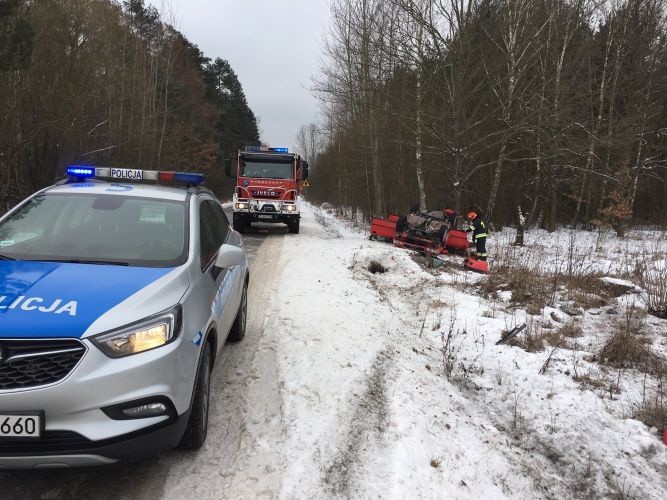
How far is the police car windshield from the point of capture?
331cm

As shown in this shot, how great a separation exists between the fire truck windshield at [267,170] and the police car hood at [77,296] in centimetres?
1349

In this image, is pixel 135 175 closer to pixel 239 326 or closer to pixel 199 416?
pixel 239 326

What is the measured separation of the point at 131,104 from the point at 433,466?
26.5 meters

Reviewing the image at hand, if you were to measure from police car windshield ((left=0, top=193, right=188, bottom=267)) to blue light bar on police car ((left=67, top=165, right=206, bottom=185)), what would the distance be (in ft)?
2.35

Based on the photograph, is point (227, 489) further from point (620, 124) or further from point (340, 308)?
point (620, 124)

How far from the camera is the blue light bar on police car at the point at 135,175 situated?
4.71 m

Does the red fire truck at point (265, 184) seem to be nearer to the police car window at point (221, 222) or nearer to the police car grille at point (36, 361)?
the police car window at point (221, 222)

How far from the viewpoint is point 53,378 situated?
2.30 m

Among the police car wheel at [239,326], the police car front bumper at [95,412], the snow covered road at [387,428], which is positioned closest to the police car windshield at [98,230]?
the police car front bumper at [95,412]

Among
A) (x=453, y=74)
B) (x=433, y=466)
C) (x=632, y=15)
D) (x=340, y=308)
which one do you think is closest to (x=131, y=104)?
(x=453, y=74)

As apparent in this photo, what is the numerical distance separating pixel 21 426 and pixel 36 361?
309 millimetres

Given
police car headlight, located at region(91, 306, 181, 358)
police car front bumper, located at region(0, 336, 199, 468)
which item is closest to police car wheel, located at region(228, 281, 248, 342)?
police car headlight, located at region(91, 306, 181, 358)

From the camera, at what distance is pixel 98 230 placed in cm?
363

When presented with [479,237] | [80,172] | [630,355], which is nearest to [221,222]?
[80,172]
